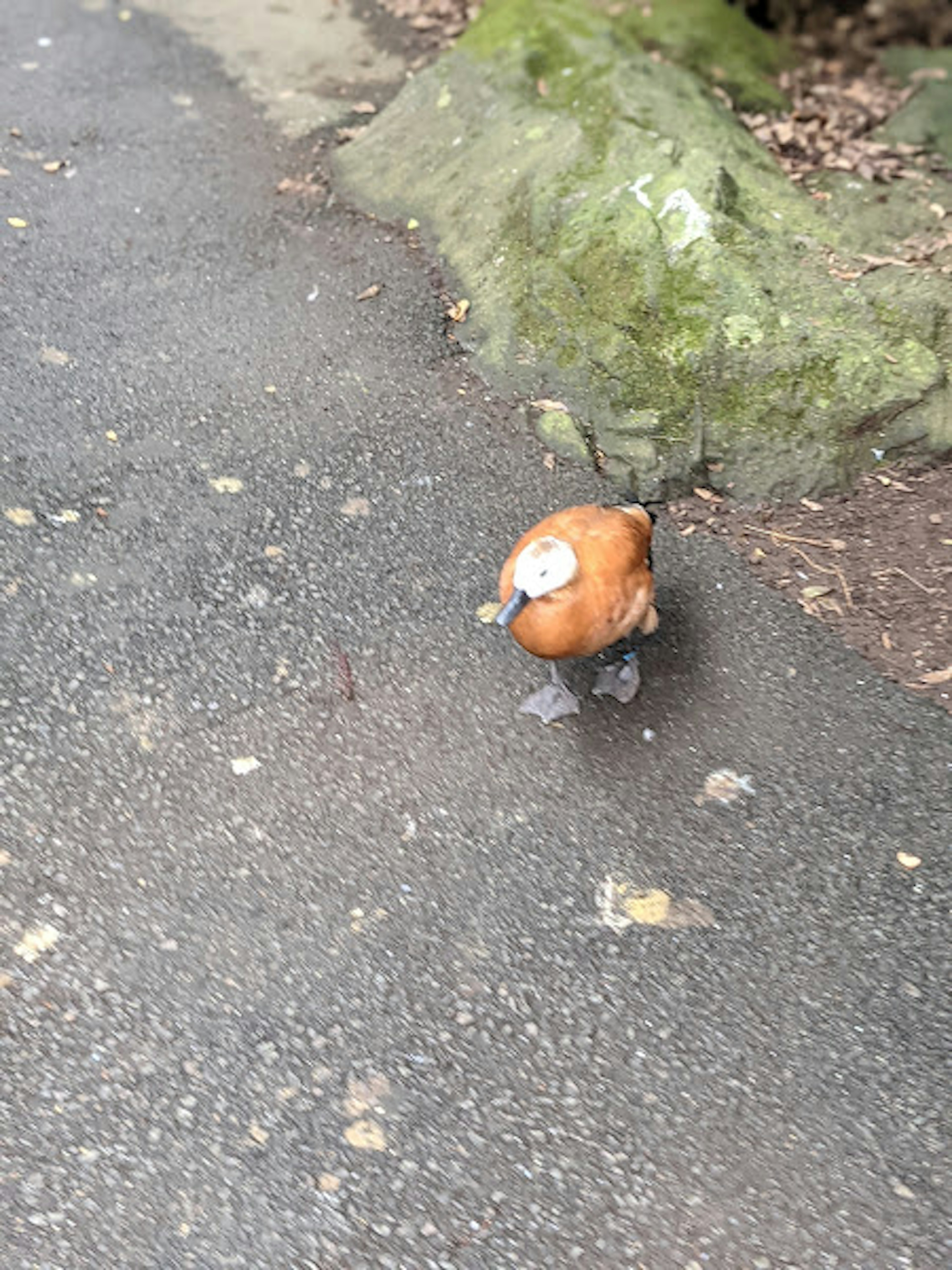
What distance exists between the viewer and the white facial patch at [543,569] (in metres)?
2.88

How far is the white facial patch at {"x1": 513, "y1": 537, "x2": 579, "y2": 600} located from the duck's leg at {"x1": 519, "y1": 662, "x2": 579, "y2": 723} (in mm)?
443

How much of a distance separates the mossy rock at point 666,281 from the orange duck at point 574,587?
88 centimetres

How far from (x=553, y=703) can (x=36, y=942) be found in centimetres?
153

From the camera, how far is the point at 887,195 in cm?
485

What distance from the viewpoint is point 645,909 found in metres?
2.84

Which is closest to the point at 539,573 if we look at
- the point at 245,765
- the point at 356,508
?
the point at 245,765

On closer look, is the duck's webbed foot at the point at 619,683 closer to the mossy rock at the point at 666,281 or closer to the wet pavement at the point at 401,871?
the wet pavement at the point at 401,871

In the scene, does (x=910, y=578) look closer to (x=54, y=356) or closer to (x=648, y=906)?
(x=648, y=906)

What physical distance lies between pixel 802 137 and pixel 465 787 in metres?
3.95

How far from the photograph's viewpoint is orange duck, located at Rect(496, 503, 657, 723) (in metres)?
2.89

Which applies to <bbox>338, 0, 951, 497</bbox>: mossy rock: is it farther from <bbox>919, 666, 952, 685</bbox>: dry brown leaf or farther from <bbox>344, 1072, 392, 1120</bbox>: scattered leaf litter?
<bbox>344, 1072, 392, 1120</bbox>: scattered leaf litter

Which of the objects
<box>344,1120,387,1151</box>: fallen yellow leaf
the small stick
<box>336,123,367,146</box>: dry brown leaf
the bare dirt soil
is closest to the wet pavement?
<box>344,1120,387,1151</box>: fallen yellow leaf

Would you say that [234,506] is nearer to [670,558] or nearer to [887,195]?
[670,558]

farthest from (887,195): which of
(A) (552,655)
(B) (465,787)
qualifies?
(B) (465,787)
